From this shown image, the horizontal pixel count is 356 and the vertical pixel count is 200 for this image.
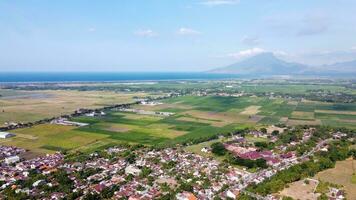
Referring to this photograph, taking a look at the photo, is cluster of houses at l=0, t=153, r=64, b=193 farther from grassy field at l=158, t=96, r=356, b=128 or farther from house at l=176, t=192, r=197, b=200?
grassy field at l=158, t=96, r=356, b=128

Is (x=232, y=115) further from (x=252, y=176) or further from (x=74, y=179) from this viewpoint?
(x=74, y=179)

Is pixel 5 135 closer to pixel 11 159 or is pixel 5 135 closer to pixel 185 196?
pixel 11 159

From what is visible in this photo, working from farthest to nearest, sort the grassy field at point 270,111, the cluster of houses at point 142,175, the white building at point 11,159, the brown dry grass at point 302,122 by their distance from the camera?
the grassy field at point 270,111 < the brown dry grass at point 302,122 < the white building at point 11,159 < the cluster of houses at point 142,175

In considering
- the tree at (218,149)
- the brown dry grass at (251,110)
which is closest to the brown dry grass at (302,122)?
the brown dry grass at (251,110)

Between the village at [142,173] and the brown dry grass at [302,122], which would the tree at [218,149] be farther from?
the brown dry grass at [302,122]

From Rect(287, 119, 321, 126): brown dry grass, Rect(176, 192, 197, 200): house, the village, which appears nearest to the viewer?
Rect(176, 192, 197, 200): house

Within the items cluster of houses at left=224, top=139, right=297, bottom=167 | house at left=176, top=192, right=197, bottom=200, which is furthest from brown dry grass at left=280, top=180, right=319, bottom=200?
house at left=176, top=192, right=197, bottom=200

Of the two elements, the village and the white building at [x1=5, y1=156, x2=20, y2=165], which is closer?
the village

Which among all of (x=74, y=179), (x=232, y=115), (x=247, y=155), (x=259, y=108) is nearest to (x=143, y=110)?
(x=232, y=115)
